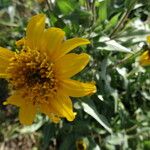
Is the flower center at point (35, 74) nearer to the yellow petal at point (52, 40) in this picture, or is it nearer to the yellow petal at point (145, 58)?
the yellow petal at point (52, 40)

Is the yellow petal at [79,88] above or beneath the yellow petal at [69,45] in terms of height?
beneath

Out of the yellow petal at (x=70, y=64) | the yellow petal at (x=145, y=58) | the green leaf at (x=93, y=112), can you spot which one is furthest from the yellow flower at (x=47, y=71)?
the yellow petal at (x=145, y=58)

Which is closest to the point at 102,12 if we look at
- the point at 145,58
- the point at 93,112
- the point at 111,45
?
the point at 111,45

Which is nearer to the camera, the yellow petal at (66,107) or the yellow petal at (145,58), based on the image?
the yellow petal at (66,107)

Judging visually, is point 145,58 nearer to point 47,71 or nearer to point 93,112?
point 93,112

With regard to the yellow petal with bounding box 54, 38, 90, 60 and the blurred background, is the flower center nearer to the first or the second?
the yellow petal with bounding box 54, 38, 90, 60

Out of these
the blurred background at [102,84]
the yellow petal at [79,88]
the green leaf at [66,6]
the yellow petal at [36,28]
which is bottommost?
the blurred background at [102,84]

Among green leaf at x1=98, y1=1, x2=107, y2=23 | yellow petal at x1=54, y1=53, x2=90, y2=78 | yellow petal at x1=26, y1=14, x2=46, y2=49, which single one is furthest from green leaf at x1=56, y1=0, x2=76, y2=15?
yellow petal at x1=54, y1=53, x2=90, y2=78
